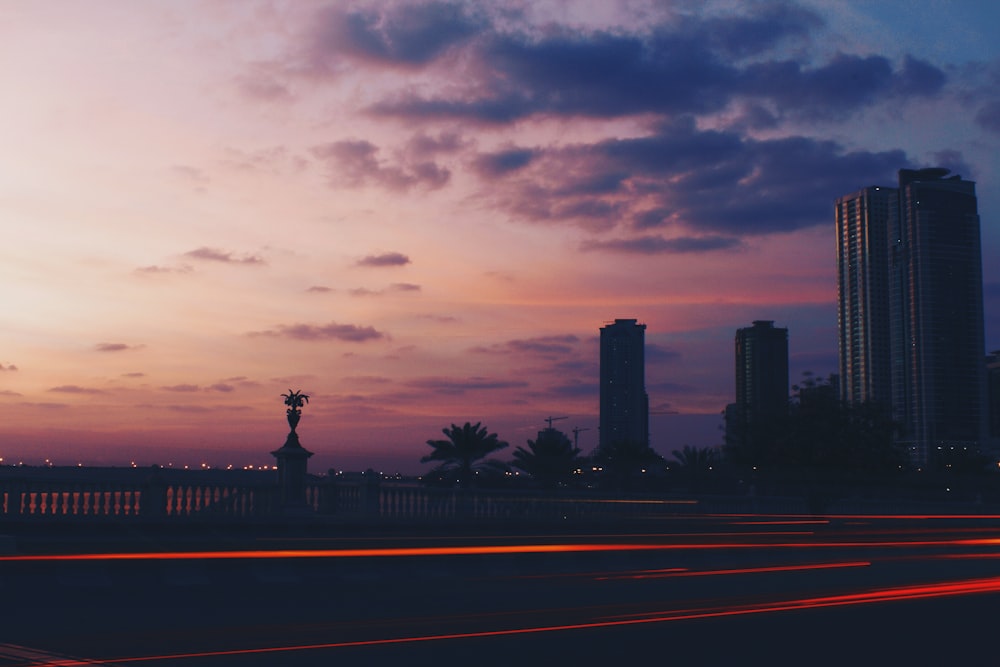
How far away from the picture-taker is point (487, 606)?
13500 millimetres

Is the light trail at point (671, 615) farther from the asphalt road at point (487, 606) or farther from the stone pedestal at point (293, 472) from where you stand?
the stone pedestal at point (293, 472)

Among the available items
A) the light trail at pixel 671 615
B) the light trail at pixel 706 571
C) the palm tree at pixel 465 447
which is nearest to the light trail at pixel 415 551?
the light trail at pixel 706 571

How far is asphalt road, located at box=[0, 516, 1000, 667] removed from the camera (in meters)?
9.86

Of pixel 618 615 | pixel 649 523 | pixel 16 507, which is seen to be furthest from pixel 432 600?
pixel 649 523

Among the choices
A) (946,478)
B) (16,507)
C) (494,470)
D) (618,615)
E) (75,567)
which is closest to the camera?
(618,615)

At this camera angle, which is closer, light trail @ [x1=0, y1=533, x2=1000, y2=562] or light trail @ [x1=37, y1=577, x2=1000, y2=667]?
light trail @ [x1=37, y1=577, x2=1000, y2=667]

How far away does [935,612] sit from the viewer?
13438mm

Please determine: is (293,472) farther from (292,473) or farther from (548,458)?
(548,458)

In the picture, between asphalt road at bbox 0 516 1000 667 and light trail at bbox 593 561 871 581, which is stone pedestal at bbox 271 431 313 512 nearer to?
asphalt road at bbox 0 516 1000 667

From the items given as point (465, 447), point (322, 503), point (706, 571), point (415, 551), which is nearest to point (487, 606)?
point (415, 551)

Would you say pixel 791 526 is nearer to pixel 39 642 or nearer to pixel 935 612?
pixel 935 612

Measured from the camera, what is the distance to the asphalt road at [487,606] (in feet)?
32.3

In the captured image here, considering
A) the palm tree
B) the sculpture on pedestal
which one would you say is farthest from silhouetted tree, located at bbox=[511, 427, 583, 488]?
the sculpture on pedestal

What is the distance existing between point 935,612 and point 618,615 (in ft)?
13.5
